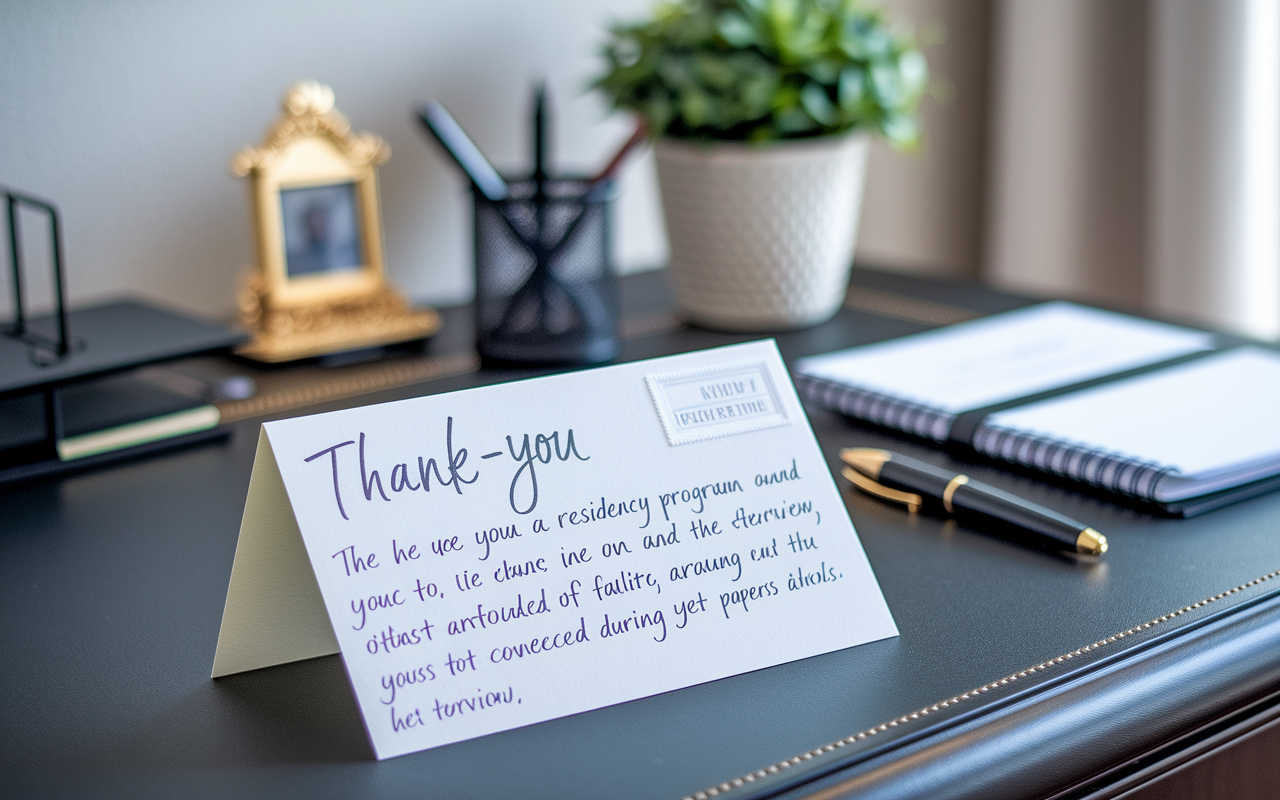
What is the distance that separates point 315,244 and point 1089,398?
62 centimetres

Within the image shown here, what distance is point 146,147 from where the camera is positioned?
3.57ft

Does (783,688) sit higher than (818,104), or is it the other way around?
(818,104)

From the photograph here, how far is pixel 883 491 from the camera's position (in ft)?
2.27

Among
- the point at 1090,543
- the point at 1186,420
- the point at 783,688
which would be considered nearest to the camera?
the point at 783,688

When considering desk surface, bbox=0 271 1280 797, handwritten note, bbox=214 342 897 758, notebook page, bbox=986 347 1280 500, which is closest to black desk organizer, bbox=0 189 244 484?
desk surface, bbox=0 271 1280 797

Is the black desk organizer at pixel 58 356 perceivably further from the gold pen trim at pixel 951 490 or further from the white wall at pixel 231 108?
the gold pen trim at pixel 951 490

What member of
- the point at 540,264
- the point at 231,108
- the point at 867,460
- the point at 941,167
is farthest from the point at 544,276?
the point at 941,167

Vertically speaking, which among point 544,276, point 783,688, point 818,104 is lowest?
point 783,688

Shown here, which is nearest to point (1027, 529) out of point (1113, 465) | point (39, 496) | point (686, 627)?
point (1113, 465)

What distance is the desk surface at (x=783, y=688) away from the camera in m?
0.44

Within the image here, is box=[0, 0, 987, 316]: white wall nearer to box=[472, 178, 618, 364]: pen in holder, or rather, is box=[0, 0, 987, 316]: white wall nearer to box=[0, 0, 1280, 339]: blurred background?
box=[0, 0, 1280, 339]: blurred background

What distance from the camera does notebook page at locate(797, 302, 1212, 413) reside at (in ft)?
2.71

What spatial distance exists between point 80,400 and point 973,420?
594 mm

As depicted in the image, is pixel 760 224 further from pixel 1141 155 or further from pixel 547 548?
pixel 1141 155
